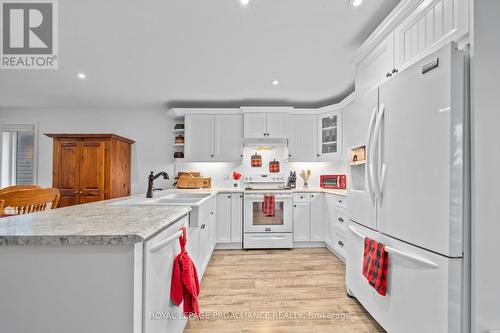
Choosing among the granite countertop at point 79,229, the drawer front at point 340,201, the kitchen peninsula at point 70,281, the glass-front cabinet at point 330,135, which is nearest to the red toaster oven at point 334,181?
the glass-front cabinet at point 330,135

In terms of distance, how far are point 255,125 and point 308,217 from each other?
1.77 metres

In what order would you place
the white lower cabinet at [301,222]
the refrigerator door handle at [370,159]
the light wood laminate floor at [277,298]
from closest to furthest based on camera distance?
A: the refrigerator door handle at [370,159] < the light wood laminate floor at [277,298] < the white lower cabinet at [301,222]

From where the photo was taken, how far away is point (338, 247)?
3193 millimetres

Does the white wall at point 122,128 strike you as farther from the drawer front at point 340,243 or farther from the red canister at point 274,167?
the drawer front at point 340,243

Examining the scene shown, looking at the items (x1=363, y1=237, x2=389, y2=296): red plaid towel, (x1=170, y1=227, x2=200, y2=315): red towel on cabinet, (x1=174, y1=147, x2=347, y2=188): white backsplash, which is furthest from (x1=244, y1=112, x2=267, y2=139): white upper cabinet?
(x1=170, y1=227, x2=200, y2=315): red towel on cabinet

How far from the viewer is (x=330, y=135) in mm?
3996

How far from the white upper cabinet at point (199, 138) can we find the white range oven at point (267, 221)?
3.47 feet

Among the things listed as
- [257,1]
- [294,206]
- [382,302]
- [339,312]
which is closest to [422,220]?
[382,302]

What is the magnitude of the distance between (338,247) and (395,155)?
2130 mm

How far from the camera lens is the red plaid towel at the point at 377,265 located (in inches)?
60.1

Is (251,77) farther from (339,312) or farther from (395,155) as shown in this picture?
(339,312)

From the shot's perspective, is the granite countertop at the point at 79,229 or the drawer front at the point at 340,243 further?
the drawer front at the point at 340,243

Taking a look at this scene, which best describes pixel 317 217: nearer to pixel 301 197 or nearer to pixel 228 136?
pixel 301 197

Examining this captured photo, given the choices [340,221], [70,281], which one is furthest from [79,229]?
[340,221]
